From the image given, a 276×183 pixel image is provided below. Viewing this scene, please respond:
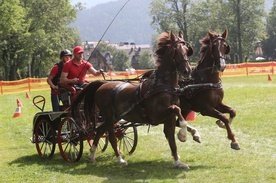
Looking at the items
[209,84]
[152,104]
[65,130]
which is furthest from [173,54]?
[65,130]

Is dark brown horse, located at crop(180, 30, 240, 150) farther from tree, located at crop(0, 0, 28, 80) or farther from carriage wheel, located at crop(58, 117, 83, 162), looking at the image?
tree, located at crop(0, 0, 28, 80)

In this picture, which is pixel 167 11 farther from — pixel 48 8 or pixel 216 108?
pixel 216 108

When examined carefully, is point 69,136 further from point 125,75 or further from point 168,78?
point 125,75

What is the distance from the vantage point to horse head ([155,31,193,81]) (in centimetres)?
745

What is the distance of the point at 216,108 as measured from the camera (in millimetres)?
9016

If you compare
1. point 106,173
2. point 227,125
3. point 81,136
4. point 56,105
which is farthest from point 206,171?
point 56,105

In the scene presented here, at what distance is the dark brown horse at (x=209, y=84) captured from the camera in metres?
8.65

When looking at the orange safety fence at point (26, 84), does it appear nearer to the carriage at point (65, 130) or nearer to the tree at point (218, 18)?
the carriage at point (65, 130)

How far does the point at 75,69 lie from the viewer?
31.1 feet

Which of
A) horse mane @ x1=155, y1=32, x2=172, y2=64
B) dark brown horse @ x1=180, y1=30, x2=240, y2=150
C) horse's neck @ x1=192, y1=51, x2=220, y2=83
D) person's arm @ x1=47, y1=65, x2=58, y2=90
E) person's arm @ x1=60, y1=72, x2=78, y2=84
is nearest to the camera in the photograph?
horse mane @ x1=155, y1=32, x2=172, y2=64

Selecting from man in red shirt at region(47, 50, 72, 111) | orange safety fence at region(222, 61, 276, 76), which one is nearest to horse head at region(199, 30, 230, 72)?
man in red shirt at region(47, 50, 72, 111)

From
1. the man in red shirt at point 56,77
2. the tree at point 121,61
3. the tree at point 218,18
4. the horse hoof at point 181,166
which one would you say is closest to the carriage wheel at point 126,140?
the man in red shirt at point 56,77

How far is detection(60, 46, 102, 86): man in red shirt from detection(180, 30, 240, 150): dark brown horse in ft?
6.40

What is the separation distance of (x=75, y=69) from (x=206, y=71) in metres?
2.61
